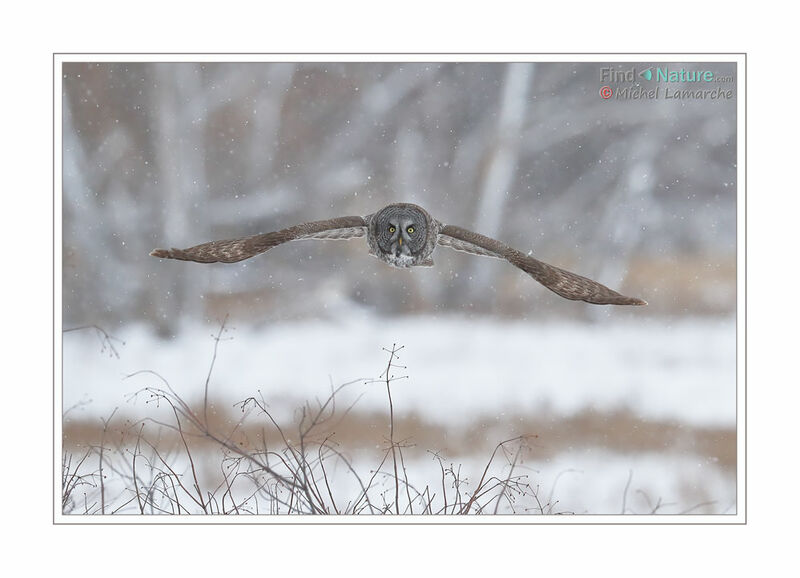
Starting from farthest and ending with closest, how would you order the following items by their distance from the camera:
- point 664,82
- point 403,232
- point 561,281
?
point 664,82
point 403,232
point 561,281

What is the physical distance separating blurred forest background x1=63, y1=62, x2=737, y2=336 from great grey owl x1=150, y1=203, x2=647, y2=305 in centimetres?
17

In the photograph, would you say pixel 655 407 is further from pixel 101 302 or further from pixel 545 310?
pixel 101 302

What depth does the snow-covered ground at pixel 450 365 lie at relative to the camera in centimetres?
419

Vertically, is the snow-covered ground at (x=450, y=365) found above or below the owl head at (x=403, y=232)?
below

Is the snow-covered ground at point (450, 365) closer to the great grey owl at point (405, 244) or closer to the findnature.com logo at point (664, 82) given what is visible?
the great grey owl at point (405, 244)

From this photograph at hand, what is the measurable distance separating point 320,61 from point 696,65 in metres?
2.49

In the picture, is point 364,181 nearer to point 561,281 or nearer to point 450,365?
point 450,365

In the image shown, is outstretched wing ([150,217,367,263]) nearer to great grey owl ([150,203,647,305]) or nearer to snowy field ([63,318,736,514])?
great grey owl ([150,203,647,305])

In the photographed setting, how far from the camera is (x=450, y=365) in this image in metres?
4.21

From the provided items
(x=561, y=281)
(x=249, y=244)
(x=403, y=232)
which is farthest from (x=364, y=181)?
(x=561, y=281)

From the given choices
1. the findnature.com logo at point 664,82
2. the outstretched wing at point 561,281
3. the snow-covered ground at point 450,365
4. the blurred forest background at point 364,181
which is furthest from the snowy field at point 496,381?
the findnature.com logo at point 664,82

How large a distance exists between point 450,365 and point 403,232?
94 cm

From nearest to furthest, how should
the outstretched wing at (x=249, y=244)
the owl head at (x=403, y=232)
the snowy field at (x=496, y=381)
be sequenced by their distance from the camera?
the outstretched wing at (x=249, y=244)
the owl head at (x=403, y=232)
the snowy field at (x=496, y=381)
